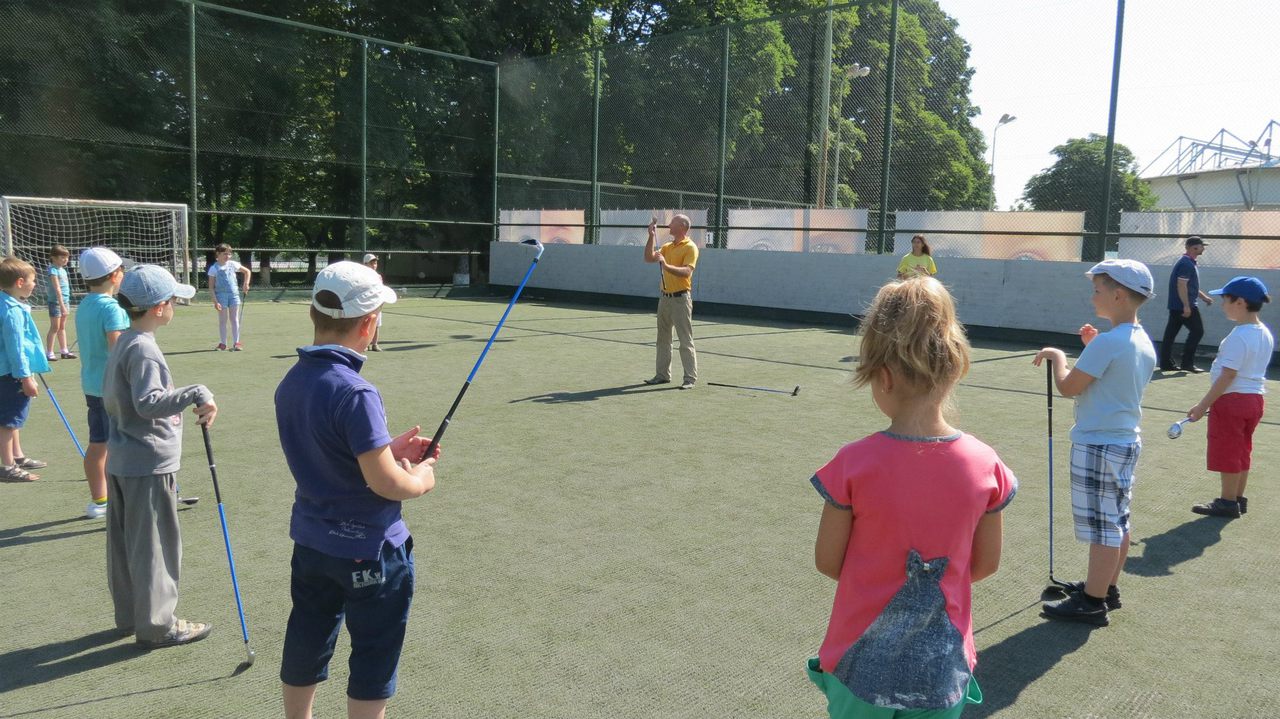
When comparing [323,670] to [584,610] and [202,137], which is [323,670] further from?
[202,137]

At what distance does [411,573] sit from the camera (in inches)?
105

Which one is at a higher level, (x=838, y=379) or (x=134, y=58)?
(x=134, y=58)

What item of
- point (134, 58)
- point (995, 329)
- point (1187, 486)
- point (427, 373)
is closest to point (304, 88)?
point (134, 58)

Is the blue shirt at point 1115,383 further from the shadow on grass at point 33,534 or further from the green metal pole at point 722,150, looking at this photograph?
the green metal pole at point 722,150

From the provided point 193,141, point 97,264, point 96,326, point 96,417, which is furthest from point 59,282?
point 193,141

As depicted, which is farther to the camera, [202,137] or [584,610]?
[202,137]

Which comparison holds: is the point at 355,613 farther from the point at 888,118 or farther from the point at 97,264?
the point at 888,118

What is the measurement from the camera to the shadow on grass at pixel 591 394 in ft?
30.3

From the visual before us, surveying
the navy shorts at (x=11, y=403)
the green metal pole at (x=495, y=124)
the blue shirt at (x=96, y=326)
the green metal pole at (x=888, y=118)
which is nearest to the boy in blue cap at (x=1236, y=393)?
the blue shirt at (x=96, y=326)

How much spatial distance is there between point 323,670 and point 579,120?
22569 millimetres

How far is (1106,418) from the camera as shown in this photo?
12.8ft

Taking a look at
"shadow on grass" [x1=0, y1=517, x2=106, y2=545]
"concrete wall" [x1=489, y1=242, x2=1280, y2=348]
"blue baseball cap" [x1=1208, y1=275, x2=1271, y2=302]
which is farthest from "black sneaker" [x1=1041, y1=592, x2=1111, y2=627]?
"concrete wall" [x1=489, y1=242, x2=1280, y2=348]

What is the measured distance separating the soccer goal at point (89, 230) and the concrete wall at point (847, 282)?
838 cm

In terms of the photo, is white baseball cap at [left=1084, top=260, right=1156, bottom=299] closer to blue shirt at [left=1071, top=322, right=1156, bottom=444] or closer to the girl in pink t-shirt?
blue shirt at [left=1071, top=322, right=1156, bottom=444]
